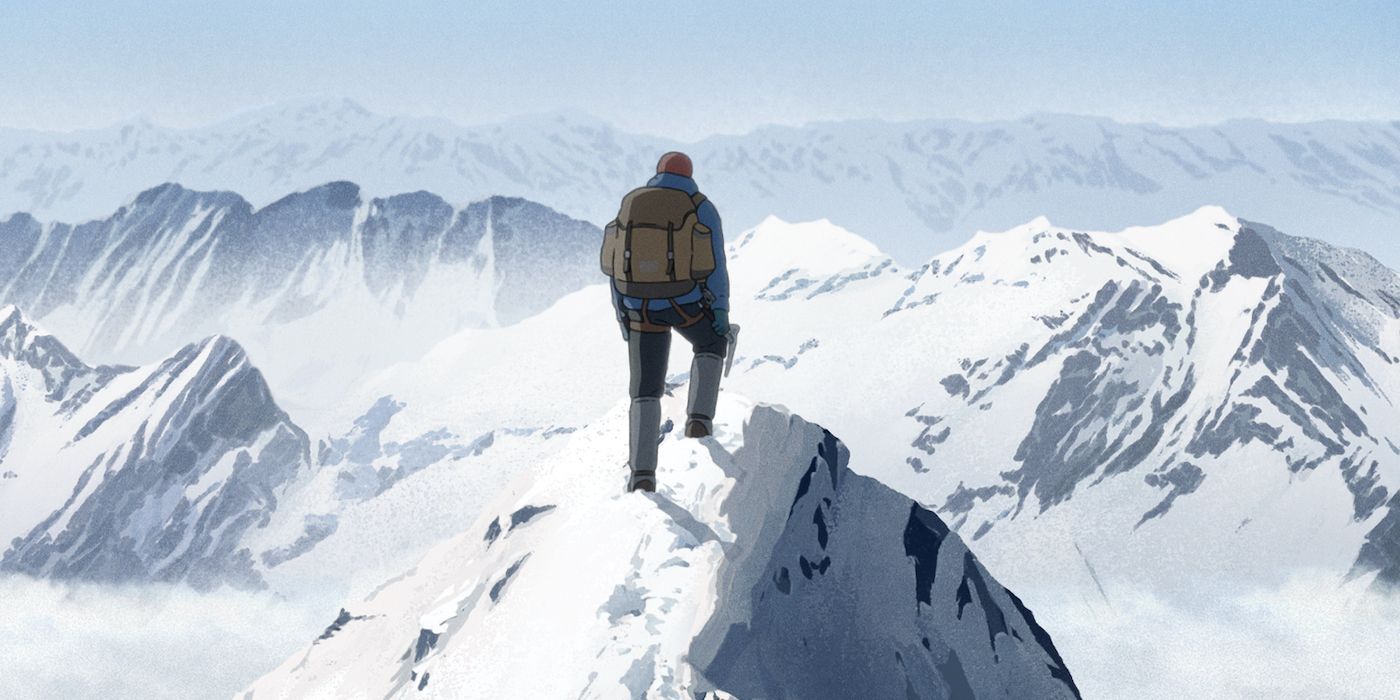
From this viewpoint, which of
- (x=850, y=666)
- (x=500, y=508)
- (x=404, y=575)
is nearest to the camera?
(x=850, y=666)

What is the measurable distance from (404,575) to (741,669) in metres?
8.55

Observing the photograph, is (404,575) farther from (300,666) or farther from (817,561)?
(817,561)

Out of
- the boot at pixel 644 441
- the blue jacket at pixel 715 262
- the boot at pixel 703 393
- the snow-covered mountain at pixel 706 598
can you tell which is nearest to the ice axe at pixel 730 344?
the boot at pixel 703 393

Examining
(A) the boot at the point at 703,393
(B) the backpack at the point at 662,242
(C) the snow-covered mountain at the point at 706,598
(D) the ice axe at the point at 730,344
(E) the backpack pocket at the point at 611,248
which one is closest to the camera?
(C) the snow-covered mountain at the point at 706,598

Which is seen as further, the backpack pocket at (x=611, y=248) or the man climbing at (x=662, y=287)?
the backpack pocket at (x=611, y=248)

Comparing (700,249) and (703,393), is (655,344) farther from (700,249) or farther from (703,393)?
(700,249)

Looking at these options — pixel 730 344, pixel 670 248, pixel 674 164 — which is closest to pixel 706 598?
pixel 730 344

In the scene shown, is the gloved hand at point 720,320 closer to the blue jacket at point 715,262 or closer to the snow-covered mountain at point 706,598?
the blue jacket at point 715,262

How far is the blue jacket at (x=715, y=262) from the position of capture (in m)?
19.3

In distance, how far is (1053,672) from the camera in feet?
71.3

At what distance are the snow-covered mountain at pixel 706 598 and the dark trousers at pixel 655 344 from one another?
127cm

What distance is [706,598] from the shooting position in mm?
18141

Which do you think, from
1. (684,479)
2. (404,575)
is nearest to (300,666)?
(404,575)

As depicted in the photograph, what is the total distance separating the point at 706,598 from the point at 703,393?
11.1 ft
